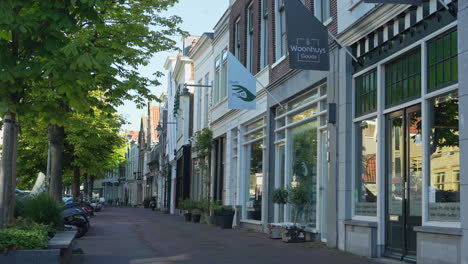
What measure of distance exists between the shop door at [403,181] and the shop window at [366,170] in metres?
0.52

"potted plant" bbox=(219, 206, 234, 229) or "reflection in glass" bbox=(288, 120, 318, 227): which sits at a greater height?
"reflection in glass" bbox=(288, 120, 318, 227)

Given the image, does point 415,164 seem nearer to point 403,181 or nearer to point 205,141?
point 403,181

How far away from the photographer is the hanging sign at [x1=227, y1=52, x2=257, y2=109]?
1908 centimetres

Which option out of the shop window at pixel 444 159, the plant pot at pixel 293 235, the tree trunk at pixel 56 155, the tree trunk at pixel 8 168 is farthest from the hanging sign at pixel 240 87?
the tree trunk at pixel 8 168

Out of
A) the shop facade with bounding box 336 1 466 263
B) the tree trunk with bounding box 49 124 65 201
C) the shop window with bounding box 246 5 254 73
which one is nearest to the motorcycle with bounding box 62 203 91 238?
the tree trunk with bounding box 49 124 65 201

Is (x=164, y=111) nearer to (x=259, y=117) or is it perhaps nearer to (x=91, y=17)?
(x=259, y=117)

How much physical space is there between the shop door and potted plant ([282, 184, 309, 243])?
440cm

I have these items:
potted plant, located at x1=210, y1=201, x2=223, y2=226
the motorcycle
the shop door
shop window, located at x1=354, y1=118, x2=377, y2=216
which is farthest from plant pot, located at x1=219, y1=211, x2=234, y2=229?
the shop door

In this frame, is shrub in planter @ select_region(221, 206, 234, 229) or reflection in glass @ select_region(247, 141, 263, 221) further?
shrub in planter @ select_region(221, 206, 234, 229)

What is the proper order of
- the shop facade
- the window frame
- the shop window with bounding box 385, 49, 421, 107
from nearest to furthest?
the shop facade, the window frame, the shop window with bounding box 385, 49, 421, 107

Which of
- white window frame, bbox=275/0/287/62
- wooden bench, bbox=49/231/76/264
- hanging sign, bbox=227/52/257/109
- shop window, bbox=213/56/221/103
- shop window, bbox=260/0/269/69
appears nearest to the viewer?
wooden bench, bbox=49/231/76/264

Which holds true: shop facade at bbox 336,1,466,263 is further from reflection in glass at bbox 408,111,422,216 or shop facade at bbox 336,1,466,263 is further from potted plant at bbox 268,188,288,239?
potted plant at bbox 268,188,288,239

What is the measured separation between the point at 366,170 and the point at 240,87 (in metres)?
7.30

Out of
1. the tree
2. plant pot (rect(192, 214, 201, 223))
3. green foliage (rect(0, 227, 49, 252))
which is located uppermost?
the tree
